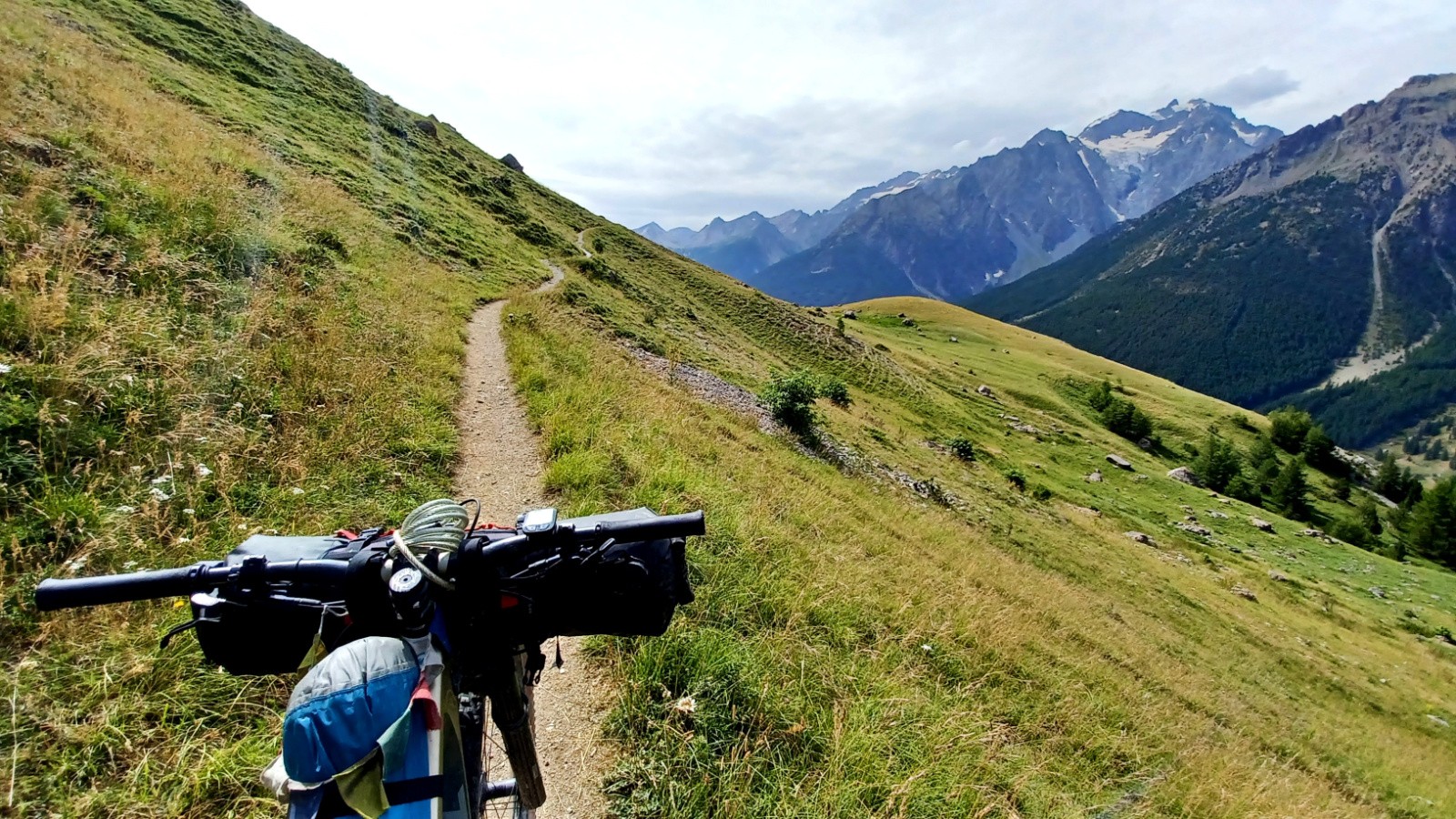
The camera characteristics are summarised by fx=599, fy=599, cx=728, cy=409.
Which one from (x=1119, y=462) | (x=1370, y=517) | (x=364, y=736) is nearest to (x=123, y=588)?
(x=364, y=736)

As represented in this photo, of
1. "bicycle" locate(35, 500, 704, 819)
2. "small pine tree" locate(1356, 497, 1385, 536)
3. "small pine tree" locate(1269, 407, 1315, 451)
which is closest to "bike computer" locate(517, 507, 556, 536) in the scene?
"bicycle" locate(35, 500, 704, 819)

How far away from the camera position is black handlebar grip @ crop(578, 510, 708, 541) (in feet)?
6.48

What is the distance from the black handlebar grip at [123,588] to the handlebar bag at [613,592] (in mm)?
977

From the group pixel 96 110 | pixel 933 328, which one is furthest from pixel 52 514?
pixel 933 328

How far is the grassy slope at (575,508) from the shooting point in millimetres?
3832

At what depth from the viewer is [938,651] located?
687 cm

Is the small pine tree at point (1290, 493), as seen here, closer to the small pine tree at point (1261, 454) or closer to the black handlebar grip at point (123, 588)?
the small pine tree at point (1261, 454)

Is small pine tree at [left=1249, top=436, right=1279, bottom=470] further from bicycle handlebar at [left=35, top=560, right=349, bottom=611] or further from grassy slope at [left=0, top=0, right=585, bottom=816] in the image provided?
bicycle handlebar at [left=35, top=560, right=349, bottom=611]

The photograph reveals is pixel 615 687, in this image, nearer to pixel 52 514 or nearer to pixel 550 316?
pixel 52 514

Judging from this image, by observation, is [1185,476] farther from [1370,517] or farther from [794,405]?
[794,405]

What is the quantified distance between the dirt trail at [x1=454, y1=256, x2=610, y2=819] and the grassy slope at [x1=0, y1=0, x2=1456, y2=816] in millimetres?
267

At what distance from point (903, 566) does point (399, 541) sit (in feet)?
31.6

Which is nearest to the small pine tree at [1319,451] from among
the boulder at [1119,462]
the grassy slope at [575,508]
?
the boulder at [1119,462]

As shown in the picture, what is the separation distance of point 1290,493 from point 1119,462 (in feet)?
82.3
